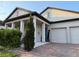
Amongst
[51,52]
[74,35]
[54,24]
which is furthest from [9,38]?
[74,35]

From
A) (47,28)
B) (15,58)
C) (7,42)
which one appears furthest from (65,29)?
(15,58)

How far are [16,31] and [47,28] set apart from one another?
24.2 ft

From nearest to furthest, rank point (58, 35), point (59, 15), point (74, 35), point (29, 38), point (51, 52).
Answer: point (51, 52) → point (29, 38) → point (74, 35) → point (58, 35) → point (59, 15)

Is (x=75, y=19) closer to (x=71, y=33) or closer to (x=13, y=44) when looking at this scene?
(x=71, y=33)

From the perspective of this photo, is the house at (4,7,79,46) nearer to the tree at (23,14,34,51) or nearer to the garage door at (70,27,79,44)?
the garage door at (70,27,79,44)

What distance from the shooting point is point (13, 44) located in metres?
12.4

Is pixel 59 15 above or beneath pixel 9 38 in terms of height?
above

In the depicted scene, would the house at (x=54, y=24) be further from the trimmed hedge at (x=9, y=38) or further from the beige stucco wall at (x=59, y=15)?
the trimmed hedge at (x=9, y=38)

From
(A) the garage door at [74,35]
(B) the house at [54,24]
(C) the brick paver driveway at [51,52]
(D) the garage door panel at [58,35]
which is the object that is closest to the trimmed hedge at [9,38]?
(C) the brick paver driveway at [51,52]

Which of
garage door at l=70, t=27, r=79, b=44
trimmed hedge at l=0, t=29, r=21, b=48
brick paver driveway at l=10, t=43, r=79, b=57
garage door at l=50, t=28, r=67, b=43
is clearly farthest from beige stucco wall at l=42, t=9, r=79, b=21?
trimmed hedge at l=0, t=29, r=21, b=48

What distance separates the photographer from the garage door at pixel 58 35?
56.5ft

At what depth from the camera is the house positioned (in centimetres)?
1606

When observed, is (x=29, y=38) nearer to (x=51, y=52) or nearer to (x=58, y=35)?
(x=51, y=52)

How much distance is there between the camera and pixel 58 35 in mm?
17797
